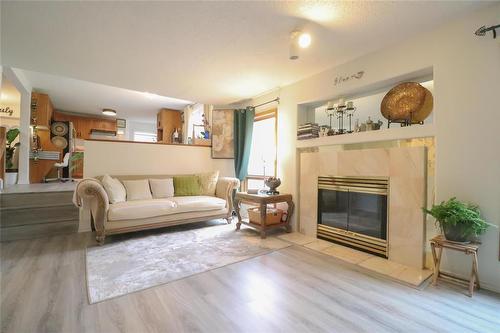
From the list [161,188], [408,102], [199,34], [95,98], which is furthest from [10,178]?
[408,102]

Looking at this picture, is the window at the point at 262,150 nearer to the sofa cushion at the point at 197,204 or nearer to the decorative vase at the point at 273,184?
the decorative vase at the point at 273,184

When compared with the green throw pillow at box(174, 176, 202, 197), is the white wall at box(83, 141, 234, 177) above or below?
above

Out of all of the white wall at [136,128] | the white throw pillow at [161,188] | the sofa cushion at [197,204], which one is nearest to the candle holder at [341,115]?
the sofa cushion at [197,204]

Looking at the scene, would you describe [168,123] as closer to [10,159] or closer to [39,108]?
[39,108]

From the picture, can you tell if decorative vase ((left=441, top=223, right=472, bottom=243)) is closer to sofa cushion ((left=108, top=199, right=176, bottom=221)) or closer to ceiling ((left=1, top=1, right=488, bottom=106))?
ceiling ((left=1, top=1, right=488, bottom=106))

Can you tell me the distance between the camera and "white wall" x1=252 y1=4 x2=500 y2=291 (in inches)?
75.5

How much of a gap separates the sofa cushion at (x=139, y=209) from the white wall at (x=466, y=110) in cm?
329

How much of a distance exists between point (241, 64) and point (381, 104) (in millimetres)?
1803

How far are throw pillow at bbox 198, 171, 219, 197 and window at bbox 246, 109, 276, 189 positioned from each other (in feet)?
2.46

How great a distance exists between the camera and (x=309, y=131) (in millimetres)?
3428

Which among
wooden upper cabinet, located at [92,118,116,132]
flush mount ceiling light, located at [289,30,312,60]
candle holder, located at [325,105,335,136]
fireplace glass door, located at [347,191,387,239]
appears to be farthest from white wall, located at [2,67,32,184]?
fireplace glass door, located at [347,191,387,239]

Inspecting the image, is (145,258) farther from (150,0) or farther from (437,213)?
(437,213)

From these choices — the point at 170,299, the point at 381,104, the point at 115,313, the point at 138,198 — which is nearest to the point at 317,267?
the point at 170,299

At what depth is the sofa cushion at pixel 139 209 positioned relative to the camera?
10.0 feet
